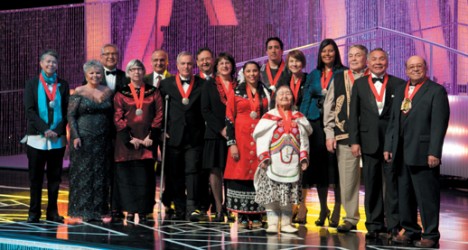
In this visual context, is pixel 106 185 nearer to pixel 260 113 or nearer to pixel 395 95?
pixel 260 113

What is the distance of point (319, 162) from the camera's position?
22.4 ft

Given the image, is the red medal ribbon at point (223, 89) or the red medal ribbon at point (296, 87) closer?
the red medal ribbon at point (296, 87)

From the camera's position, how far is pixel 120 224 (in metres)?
6.93

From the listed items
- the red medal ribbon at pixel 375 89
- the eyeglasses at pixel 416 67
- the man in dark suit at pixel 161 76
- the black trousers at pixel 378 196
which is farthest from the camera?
the man in dark suit at pixel 161 76

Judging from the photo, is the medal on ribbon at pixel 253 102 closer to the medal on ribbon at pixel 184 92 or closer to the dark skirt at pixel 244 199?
the dark skirt at pixel 244 199

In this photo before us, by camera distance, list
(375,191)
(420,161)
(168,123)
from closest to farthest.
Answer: (420,161), (375,191), (168,123)

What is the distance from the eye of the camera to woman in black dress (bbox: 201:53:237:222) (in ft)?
23.1

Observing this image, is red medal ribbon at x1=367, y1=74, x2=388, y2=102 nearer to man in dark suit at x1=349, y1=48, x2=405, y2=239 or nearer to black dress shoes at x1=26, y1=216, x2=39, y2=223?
man in dark suit at x1=349, y1=48, x2=405, y2=239

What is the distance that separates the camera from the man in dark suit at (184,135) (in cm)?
725

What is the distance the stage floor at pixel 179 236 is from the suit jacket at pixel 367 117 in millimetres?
706

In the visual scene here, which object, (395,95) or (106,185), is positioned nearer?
(395,95)

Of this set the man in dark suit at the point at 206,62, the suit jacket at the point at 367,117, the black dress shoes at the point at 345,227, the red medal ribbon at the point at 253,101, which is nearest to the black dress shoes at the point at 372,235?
the black dress shoes at the point at 345,227

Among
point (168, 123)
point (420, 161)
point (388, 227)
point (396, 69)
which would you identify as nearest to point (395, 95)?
point (420, 161)

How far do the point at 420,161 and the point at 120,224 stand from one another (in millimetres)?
2509
